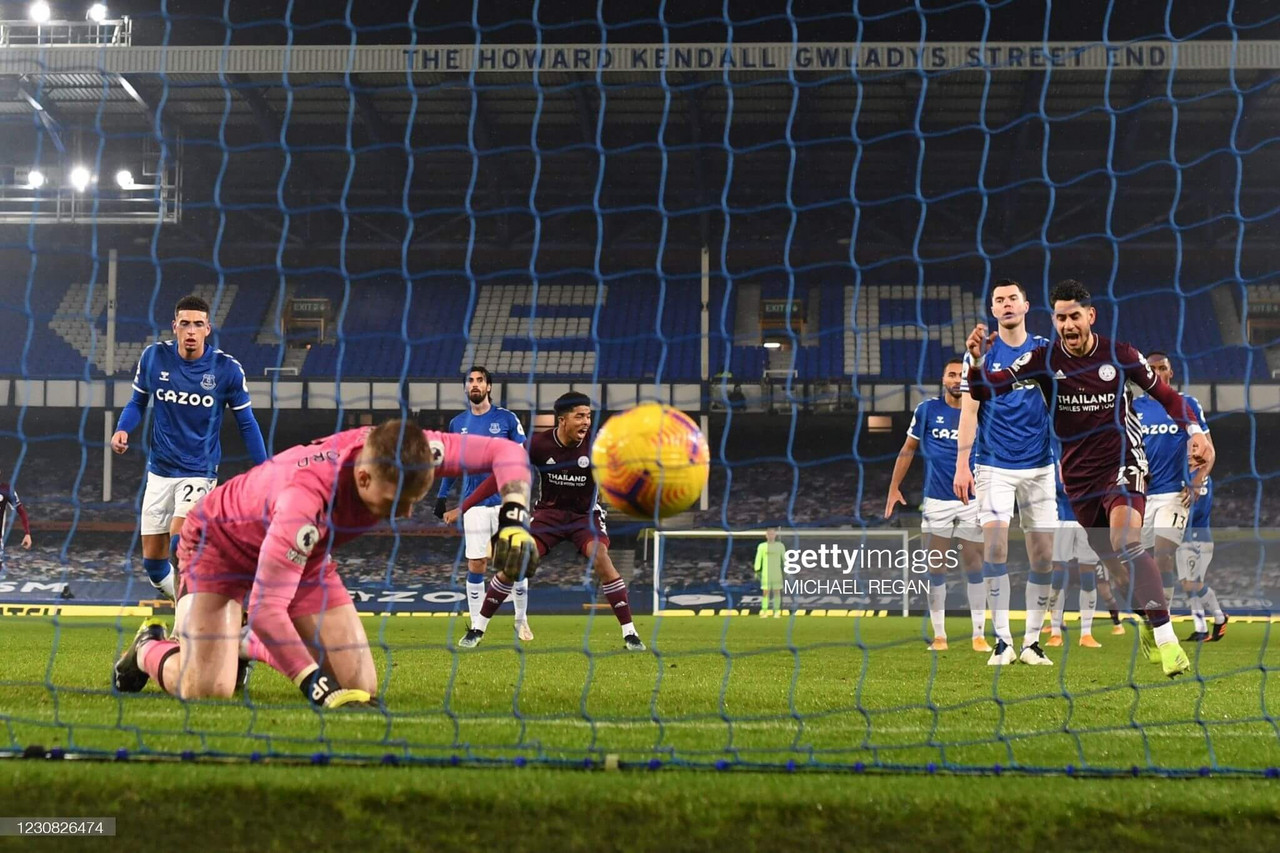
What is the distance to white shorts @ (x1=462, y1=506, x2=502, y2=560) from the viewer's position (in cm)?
1088

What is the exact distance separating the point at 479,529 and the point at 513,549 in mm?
7678

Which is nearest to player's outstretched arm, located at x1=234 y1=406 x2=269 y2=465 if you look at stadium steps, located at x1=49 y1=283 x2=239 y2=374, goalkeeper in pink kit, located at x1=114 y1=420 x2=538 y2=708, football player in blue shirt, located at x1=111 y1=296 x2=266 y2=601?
football player in blue shirt, located at x1=111 y1=296 x2=266 y2=601

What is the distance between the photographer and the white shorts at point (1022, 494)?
8273 mm

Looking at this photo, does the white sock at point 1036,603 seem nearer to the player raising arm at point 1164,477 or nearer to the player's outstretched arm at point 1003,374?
the player's outstretched arm at point 1003,374

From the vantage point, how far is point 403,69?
2267 cm

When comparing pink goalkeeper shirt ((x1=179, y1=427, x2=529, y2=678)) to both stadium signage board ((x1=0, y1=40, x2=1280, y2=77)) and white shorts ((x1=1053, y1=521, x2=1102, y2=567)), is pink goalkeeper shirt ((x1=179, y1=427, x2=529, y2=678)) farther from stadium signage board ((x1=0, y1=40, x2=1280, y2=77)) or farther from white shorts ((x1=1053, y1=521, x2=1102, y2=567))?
stadium signage board ((x1=0, y1=40, x2=1280, y2=77))

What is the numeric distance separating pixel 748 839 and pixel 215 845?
4.28 feet

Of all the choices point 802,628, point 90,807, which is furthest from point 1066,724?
point 802,628

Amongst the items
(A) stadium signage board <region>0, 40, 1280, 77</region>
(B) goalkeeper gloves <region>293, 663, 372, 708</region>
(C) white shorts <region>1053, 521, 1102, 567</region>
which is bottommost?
(B) goalkeeper gloves <region>293, 663, 372, 708</region>

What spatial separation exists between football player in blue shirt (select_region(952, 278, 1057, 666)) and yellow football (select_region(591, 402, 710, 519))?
3586 mm

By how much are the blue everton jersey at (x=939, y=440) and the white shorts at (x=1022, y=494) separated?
1666 millimetres

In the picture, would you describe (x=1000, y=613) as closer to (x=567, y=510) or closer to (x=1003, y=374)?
(x=1003, y=374)

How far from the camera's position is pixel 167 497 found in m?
8.03

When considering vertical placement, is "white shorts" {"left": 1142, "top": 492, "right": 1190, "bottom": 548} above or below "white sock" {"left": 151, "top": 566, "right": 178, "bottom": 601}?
above
